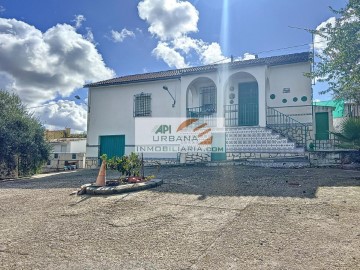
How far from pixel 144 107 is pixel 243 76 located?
6.15 meters

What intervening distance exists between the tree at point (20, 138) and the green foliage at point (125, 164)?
26.7ft

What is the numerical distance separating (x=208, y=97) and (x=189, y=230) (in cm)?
1158

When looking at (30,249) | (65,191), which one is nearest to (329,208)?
(30,249)

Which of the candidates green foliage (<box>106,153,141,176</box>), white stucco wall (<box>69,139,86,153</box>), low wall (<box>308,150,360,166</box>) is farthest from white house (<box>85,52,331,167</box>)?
white stucco wall (<box>69,139,86,153</box>)

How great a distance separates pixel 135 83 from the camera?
52.9ft

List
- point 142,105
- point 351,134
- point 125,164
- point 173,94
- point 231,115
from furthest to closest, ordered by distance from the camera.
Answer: point 142,105 → point 173,94 → point 231,115 → point 351,134 → point 125,164

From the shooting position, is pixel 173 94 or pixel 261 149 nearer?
pixel 261 149

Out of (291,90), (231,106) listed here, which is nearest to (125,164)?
(231,106)

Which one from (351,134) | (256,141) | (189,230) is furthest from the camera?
(256,141)

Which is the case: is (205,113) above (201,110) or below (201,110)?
below

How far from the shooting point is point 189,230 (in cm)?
389

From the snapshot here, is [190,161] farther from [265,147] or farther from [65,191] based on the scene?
[65,191]

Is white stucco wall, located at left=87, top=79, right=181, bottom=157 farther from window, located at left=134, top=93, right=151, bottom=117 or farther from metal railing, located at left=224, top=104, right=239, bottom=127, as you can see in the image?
metal railing, located at left=224, top=104, right=239, bottom=127

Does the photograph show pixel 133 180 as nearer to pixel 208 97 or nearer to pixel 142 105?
pixel 208 97
